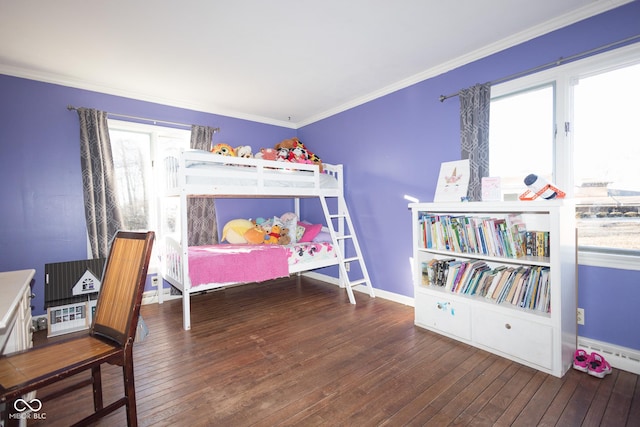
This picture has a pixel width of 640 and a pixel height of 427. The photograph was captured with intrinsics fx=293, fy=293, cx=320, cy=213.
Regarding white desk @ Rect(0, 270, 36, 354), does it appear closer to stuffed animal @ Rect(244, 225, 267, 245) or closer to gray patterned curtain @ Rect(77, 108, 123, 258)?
gray patterned curtain @ Rect(77, 108, 123, 258)

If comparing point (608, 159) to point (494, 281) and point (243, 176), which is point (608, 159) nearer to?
point (494, 281)

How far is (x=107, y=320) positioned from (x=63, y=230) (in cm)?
223

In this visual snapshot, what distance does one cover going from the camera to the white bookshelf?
5.98 ft

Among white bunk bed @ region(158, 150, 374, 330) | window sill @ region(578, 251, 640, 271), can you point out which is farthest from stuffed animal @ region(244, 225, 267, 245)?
window sill @ region(578, 251, 640, 271)

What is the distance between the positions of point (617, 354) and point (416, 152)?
213cm

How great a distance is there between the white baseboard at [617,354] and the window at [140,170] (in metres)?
4.09

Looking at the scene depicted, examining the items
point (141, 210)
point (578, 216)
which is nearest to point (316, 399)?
point (578, 216)

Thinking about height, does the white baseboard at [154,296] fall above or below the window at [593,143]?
below

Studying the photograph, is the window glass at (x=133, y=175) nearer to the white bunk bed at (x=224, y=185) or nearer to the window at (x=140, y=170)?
the window at (x=140, y=170)

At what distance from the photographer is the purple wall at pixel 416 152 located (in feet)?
6.30

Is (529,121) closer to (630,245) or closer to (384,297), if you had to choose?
(630,245)

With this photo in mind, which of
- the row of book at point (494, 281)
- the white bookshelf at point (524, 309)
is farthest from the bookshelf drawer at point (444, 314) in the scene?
the row of book at point (494, 281)

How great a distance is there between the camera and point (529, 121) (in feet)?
7.77

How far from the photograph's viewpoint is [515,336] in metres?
1.98
